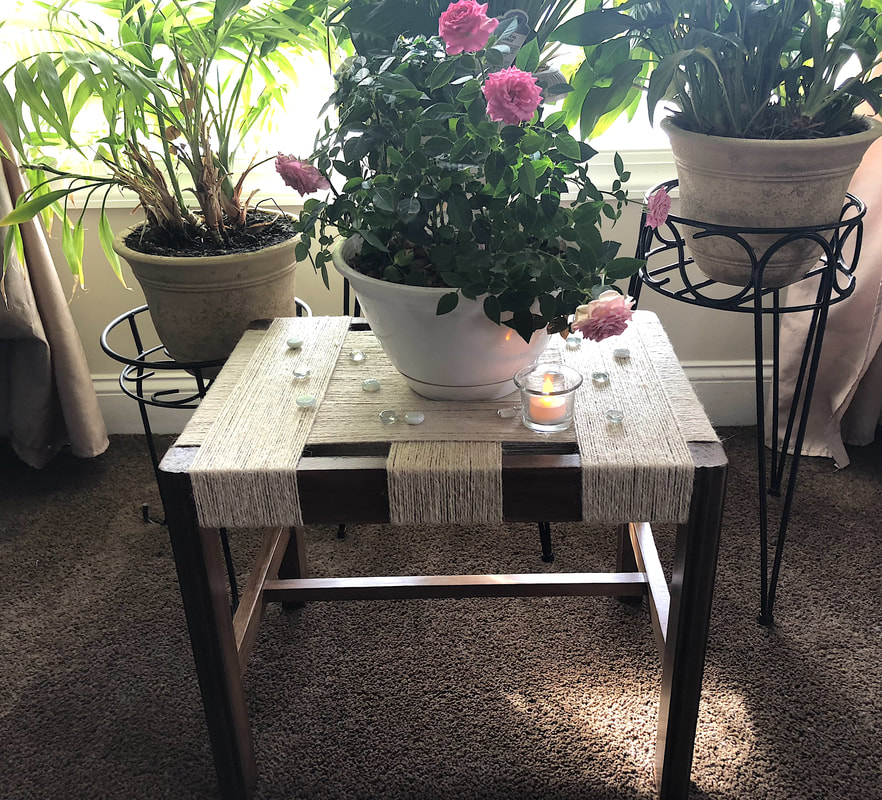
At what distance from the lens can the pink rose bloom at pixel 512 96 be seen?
0.73 metres

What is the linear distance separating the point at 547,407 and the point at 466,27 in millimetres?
376

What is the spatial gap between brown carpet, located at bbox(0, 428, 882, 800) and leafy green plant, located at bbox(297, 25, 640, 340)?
0.61 metres

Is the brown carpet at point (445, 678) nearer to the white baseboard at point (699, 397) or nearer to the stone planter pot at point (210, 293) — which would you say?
the white baseboard at point (699, 397)

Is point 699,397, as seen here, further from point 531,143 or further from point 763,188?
Result: point 531,143

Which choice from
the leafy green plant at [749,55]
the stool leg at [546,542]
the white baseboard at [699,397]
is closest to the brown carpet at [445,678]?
the stool leg at [546,542]

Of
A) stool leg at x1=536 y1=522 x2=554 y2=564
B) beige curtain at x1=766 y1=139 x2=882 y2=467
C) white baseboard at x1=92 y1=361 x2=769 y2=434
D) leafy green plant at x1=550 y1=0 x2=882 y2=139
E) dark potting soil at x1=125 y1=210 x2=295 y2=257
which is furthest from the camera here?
white baseboard at x1=92 y1=361 x2=769 y2=434

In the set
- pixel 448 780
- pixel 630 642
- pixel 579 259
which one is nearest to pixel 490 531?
pixel 630 642

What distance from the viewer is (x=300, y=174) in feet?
3.04

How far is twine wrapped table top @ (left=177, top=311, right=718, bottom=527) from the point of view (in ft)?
2.77

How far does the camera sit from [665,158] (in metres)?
1.75

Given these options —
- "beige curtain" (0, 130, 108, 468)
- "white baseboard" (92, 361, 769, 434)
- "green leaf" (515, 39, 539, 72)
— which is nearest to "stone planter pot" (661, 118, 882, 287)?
"green leaf" (515, 39, 539, 72)

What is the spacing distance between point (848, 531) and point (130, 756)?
1252 mm

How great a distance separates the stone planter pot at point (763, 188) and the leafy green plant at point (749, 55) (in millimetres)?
43

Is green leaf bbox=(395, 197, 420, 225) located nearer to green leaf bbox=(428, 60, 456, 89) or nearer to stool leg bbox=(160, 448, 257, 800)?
green leaf bbox=(428, 60, 456, 89)
